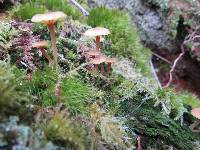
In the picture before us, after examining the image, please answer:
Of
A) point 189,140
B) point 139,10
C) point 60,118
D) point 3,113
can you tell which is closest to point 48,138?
point 60,118

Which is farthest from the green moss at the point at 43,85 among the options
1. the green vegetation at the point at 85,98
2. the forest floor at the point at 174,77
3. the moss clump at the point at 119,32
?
the forest floor at the point at 174,77

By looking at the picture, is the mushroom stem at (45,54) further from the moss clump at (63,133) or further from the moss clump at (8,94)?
the moss clump at (63,133)

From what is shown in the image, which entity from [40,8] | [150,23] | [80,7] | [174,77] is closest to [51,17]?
[40,8]

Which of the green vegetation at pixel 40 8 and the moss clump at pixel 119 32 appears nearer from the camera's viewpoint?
the green vegetation at pixel 40 8

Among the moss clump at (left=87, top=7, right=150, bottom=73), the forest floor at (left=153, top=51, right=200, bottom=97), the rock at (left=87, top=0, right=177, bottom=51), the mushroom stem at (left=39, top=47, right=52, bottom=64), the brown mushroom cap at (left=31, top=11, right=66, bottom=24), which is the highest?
the brown mushroom cap at (left=31, top=11, right=66, bottom=24)

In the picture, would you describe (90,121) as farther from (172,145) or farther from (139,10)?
(139,10)

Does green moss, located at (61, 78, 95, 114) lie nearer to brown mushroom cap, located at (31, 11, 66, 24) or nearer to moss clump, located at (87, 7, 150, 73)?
brown mushroom cap, located at (31, 11, 66, 24)

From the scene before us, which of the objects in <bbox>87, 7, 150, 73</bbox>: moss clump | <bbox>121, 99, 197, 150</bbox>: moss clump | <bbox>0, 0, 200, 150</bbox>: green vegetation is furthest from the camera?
<bbox>87, 7, 150, 73</bbox>: moss clump

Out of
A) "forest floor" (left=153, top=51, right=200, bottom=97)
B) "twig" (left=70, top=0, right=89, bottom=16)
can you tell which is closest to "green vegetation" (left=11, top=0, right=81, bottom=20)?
"twig" (left=70, top=0, right=89, bottom=16)
